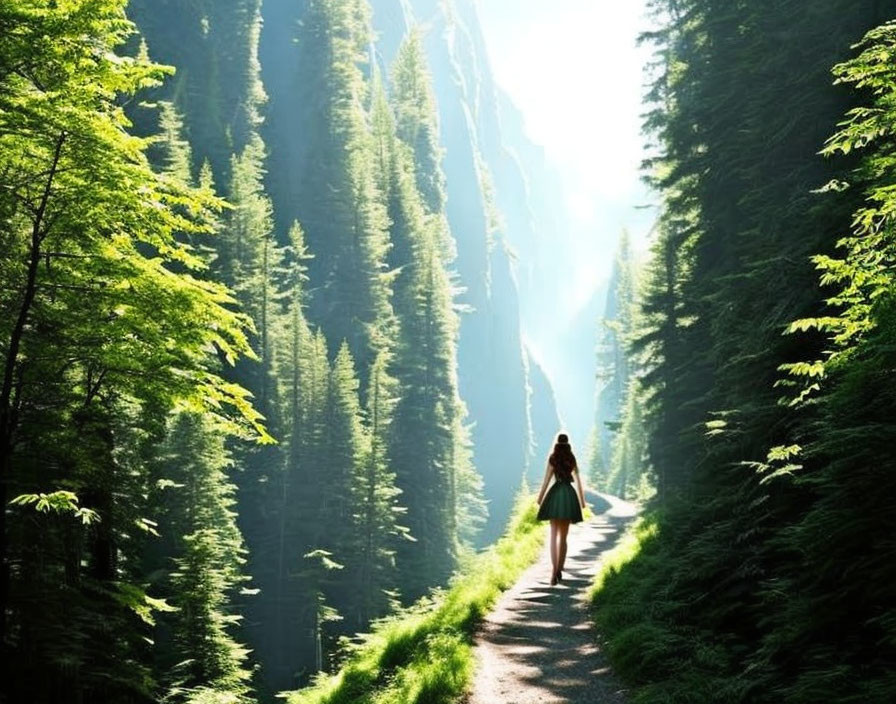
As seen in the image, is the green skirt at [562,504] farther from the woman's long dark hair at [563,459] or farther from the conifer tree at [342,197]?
the conifer tree at [342,197]

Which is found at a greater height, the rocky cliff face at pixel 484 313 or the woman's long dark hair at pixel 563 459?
the rocky cliff face at pixel 484 313

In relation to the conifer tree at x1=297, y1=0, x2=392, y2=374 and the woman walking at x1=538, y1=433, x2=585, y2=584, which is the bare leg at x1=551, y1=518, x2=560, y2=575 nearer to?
the woman walking at x1=538, y1=433, x2=585, y2=584

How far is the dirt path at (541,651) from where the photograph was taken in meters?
6.77

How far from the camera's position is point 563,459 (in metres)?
11.0

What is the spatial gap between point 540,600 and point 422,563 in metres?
36.9

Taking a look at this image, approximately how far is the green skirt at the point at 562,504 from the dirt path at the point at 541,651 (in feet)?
4.56

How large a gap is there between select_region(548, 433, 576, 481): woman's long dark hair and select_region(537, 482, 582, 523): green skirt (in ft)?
0.57

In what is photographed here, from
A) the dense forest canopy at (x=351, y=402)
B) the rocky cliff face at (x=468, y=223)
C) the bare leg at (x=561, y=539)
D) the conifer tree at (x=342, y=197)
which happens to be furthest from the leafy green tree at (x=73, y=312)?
the rocky cliff face at (x=468, y=223)

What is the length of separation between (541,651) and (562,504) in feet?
10.0

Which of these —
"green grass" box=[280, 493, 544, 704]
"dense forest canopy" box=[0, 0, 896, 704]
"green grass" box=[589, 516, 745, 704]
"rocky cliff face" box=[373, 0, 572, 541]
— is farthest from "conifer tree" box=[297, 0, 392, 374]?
"green grass" box=[589, 516, 745, 704]

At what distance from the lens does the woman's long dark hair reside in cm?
1098

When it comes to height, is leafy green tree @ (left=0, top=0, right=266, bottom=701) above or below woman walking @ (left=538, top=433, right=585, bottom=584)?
above

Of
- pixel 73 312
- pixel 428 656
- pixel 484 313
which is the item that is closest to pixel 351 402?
pixel 428 656

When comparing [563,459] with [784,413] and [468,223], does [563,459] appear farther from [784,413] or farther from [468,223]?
[468,223]
